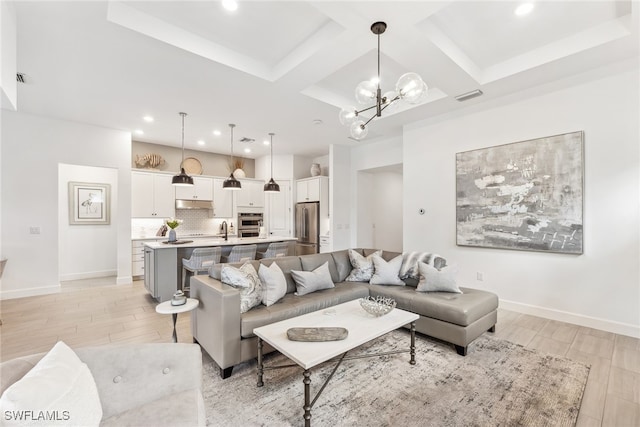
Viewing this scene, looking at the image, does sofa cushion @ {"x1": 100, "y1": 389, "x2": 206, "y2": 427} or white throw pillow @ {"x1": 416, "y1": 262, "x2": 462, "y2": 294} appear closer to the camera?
sofa cushion @ {"x1": 100, "y1": 389, "x2": 206, "y2": 427}

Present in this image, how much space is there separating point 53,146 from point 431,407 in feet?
21.6

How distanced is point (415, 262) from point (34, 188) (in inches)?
244

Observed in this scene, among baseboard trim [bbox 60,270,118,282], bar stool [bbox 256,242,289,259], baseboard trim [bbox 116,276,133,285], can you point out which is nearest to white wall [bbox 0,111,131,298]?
baseboard trim [bbox 116,276,133,285]

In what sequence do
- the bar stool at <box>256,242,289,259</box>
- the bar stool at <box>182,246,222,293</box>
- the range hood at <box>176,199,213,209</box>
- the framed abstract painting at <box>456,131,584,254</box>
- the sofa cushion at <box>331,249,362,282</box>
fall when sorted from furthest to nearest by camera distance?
the range hood at <box>176,199,213,209</box>
the bar stool at <box>256,242,289,259</box>
the bar stool at <box>182,246,222,293</box>
the sofa cushion at <box>331,249,362,282</box>
the framed abstract painting at <box>456,131,584,254</box>

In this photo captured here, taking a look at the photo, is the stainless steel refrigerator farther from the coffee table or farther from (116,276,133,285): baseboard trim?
the coffee table

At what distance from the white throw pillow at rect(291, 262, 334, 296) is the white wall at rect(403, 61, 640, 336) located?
7.82 feet

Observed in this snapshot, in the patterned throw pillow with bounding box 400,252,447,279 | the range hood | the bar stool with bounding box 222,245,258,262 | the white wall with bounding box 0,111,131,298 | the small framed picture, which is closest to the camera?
the patterned throw pillow with bounding box 400,252,447,279

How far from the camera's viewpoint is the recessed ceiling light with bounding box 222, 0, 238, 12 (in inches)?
91.5

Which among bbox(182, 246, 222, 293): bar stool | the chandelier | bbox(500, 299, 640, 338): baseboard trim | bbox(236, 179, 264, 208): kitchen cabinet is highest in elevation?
the chandelier

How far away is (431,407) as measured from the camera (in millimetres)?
1951

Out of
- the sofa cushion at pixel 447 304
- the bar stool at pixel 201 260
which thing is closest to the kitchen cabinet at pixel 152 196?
the bar stool at pixel 201 260

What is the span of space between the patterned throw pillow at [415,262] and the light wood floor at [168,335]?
98cm

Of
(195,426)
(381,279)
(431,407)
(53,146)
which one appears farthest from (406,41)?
(53,146)

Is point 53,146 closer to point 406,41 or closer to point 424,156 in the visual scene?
point 406,41
